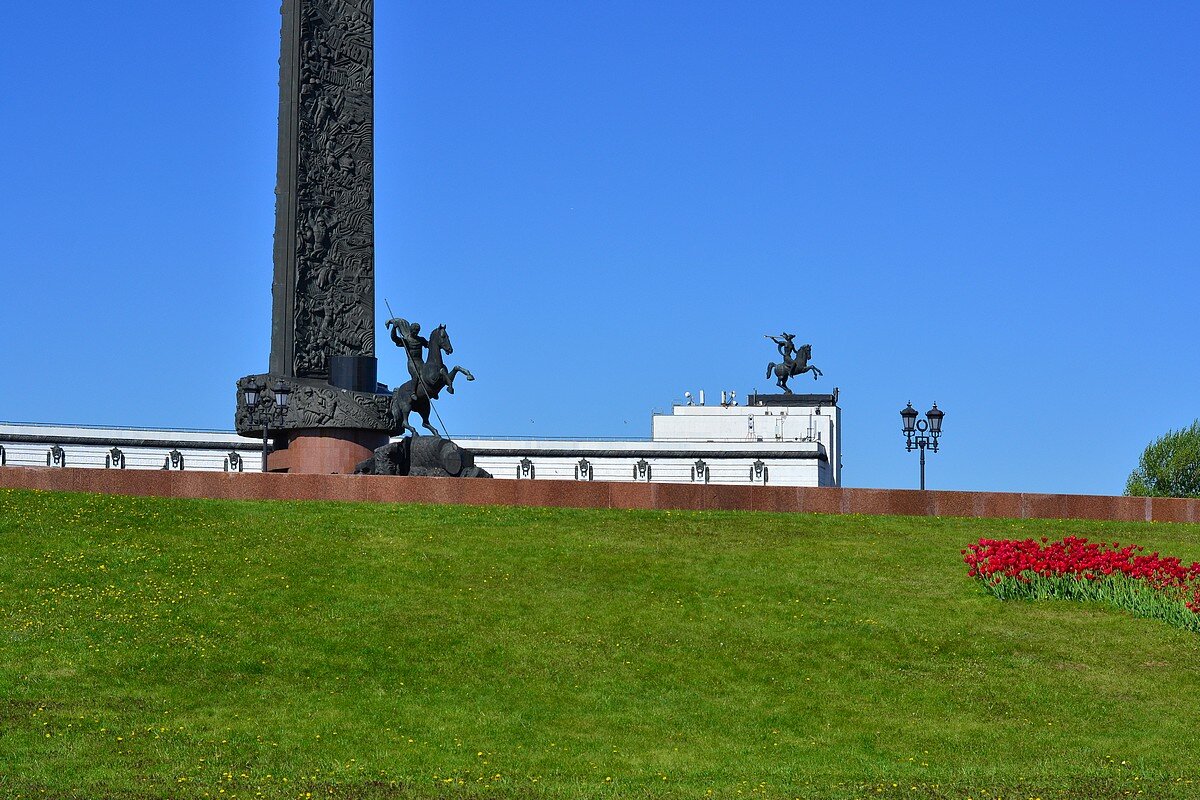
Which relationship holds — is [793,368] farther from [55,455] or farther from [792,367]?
[55,455]

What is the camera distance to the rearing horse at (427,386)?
3294 centimetres

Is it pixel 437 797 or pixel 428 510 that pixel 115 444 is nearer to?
pixel 428 510

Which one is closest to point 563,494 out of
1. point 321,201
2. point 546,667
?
point 321,201

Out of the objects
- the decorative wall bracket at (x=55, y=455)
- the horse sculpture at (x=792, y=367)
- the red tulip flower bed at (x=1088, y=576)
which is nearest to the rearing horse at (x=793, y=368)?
the horse sculpture at (x=792, y=367)

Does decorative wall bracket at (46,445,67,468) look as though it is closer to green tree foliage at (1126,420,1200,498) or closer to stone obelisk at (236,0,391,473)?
stone obelisk at (236,0,391,473)

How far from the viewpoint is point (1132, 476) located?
269 ft

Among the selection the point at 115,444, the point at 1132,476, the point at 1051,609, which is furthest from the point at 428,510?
the point at 1132,476

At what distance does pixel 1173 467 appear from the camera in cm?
7981

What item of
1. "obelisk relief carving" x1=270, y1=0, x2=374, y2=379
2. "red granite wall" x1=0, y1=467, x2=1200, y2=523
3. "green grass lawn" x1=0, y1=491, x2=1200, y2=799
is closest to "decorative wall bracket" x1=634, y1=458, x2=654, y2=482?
"obelisk relief carving" x1=270, y1=0, x2=374, y2=379

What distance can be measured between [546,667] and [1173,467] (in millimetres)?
69120

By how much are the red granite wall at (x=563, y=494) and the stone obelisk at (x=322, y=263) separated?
5.91m

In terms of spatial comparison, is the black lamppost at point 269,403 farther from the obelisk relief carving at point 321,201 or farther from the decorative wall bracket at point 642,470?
the decorative wall bracket at point 642,470

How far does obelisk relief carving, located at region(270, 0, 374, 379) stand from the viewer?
3344cm

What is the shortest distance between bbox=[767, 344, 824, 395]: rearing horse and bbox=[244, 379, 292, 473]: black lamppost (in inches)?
1650
